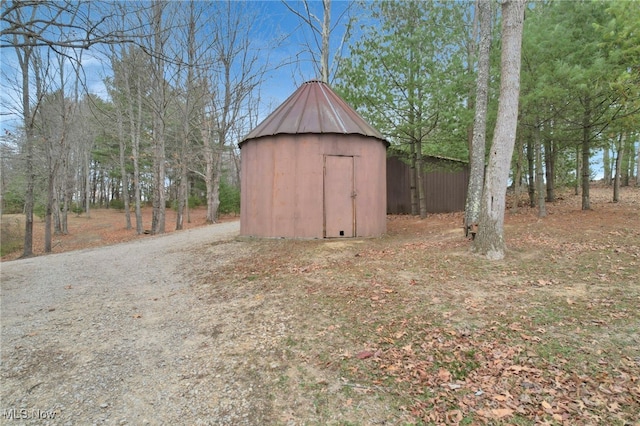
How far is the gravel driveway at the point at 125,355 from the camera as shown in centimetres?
236

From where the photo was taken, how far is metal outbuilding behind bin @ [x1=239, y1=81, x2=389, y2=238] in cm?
829

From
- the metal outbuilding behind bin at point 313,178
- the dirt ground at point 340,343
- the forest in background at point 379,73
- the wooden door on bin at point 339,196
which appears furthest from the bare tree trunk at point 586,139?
the wooden door on bin at point 339,196

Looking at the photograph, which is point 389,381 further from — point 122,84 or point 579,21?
point 122,84

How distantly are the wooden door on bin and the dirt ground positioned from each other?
8.38 ft

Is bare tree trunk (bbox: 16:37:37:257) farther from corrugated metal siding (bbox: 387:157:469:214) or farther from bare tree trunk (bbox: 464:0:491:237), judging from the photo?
corrugated metal siding (bbox: 387:157:469:214)

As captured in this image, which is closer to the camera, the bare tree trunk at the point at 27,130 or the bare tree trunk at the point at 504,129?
the bare tree trunk at the point at 504,129

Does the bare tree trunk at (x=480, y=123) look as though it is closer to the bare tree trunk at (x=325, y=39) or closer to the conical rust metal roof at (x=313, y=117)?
the conical rust metal roof at (x=313, y=117)

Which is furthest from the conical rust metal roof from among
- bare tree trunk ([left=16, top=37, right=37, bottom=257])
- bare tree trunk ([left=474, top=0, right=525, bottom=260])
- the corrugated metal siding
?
bare tree trunk ([left=16, top=37, right=37, bottom=257])

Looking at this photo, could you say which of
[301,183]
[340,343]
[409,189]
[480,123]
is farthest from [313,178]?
[409,189]

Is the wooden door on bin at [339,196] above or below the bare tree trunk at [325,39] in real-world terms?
below

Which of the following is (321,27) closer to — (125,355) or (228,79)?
(228,79)

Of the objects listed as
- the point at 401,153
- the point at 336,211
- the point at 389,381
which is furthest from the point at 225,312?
the point at 401,153

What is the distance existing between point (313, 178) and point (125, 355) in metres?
5.89

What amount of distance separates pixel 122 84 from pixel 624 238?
19724mm
